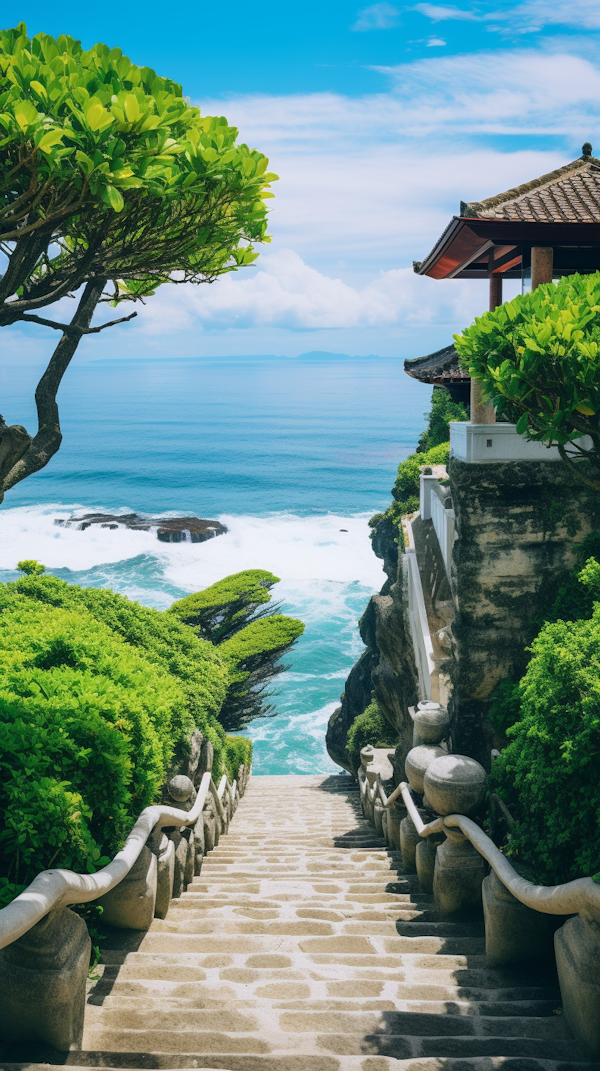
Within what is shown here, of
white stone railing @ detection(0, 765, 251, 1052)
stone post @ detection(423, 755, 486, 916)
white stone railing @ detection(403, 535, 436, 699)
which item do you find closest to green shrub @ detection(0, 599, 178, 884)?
white stone railing @ detection(0, 765, 251, 1052)

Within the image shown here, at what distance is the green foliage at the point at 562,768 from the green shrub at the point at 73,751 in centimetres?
266

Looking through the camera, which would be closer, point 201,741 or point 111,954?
point 111,954

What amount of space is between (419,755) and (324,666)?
1136 inches

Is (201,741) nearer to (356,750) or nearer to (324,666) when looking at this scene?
(356,750)

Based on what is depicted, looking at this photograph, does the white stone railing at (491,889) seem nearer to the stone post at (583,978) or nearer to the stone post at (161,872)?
the stone post at (583,978)

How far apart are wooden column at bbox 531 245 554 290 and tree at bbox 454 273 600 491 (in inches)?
96.6

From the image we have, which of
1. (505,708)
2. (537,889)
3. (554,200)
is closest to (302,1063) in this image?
(537,889)

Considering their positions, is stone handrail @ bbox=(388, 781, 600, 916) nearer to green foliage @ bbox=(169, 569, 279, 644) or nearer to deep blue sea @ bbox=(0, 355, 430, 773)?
green foliage @ bbox=(169, 569, 279, 644)

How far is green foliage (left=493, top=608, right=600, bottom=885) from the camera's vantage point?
14.8 feet

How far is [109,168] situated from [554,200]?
273 inches

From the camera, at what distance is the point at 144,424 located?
115688 mm

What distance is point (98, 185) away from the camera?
4.02m

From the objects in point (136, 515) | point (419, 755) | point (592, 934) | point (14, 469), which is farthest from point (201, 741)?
point (136, 515)

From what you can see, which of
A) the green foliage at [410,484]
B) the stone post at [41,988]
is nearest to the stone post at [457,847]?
the stone post at [41,988]
